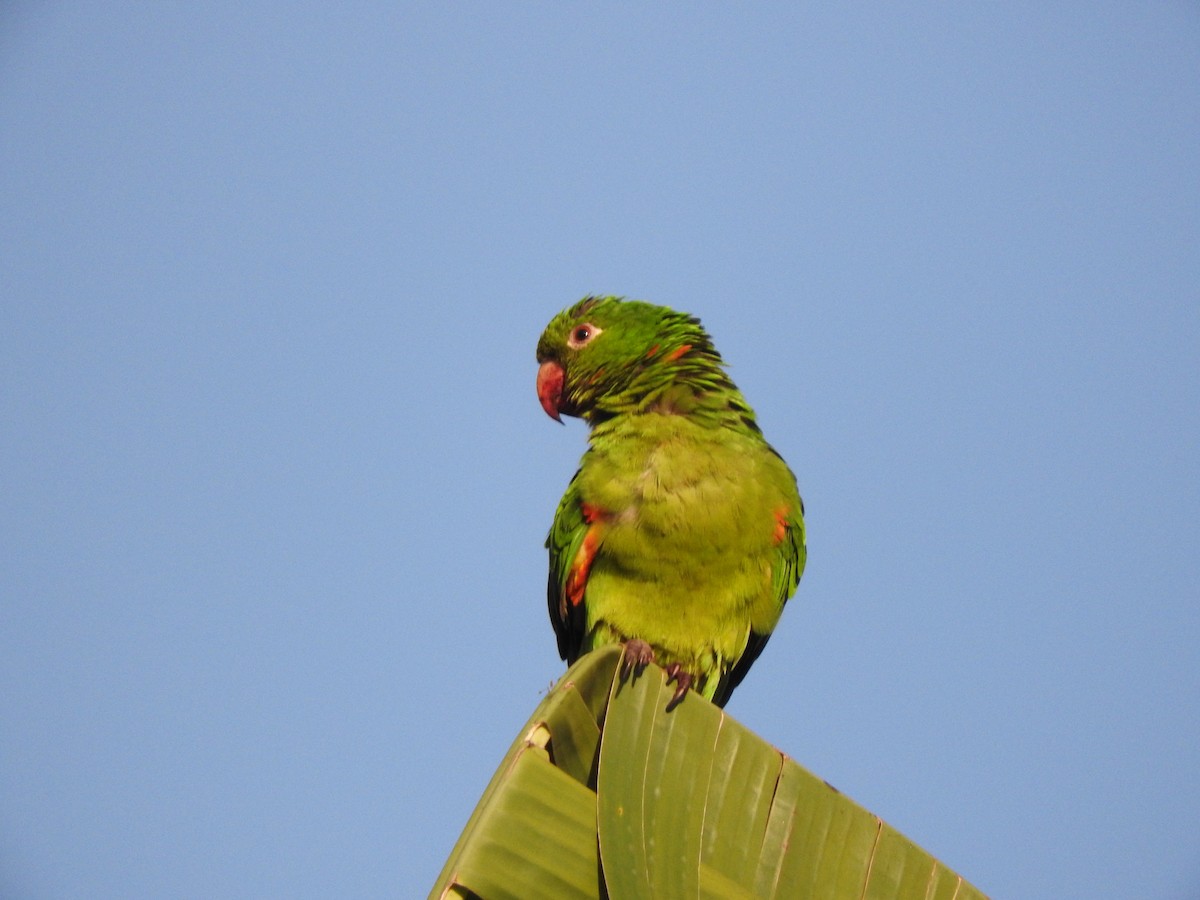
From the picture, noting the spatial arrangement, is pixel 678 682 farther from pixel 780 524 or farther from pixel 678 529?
pixel 780 524

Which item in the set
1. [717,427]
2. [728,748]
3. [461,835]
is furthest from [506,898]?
[717,427]

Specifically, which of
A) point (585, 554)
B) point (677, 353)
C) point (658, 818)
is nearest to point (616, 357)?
point (677, 353)

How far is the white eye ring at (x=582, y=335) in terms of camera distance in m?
5.33

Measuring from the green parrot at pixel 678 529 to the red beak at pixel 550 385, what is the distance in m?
0.50

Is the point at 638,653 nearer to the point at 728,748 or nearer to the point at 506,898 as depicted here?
the point at 728,748

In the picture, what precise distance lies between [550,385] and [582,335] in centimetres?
37

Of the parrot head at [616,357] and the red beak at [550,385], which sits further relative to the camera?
the red beak at [550,385]

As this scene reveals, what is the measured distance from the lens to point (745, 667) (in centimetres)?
495

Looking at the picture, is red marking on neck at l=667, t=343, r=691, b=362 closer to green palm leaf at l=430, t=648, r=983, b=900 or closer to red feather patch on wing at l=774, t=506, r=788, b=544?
red feather patch on wing at l=774, t=506, r=788, b=544

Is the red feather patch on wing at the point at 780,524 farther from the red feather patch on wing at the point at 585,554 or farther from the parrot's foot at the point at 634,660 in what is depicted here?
the parrot's foot at the point at 634,660

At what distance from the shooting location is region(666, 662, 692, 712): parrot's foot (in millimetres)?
3107

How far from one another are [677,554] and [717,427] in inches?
27.3

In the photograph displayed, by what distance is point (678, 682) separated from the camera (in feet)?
10.7

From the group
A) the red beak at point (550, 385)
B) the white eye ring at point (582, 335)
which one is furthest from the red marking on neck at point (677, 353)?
the red beak at point (550, 385)
